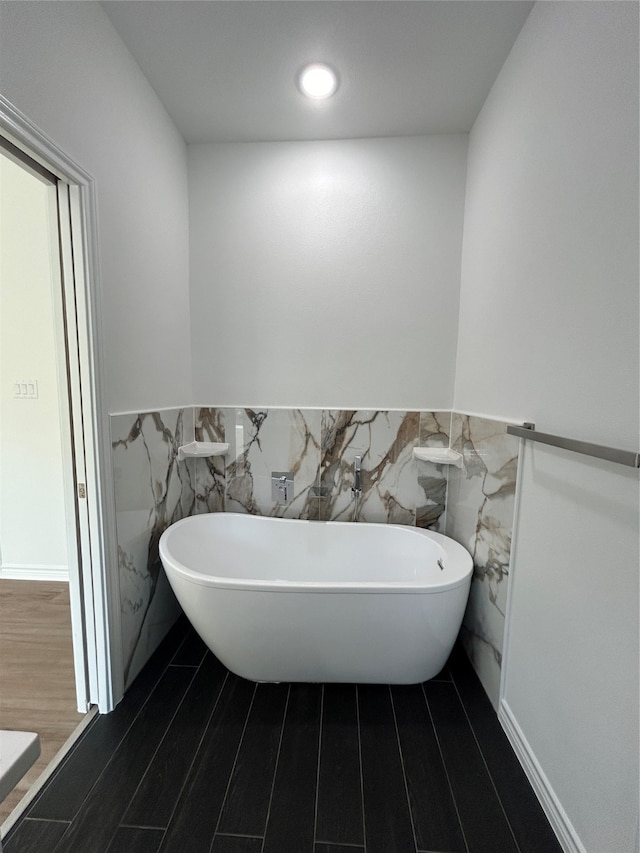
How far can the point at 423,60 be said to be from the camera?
147 cm

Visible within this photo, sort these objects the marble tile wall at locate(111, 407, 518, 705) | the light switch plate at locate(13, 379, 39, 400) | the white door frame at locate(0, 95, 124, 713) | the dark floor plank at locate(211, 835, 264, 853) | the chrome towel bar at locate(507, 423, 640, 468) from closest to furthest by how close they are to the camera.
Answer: the chrome towel bar at locate(507, 423, 640, 468)
the dark floor plank at locate(211, 835, 264, 853)
the white door frame at locate(0, 95, 124, 713)
the marble tile wall at locate(111, 407, 518, 705)
the light switch plate at locate(13, 379, 39, 400)

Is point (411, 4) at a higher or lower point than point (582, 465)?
higher

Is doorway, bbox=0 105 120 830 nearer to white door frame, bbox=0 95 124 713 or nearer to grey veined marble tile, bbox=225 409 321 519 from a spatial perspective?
white door frame, bbox=0 95 124 713

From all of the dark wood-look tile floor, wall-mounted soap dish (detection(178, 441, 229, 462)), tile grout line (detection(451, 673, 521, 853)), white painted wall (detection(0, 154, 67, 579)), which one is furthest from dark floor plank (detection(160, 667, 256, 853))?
white painted wall (detection(0, 154, 67, 579))

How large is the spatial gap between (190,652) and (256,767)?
2.21 feet

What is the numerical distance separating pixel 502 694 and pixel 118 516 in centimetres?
165

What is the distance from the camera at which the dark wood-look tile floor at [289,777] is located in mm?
1025

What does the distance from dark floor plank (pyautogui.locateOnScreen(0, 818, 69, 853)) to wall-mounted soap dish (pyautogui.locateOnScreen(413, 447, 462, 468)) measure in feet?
6.11

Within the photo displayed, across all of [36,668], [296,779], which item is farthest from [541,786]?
[36,668]

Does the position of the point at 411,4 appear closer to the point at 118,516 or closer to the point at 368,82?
the point at 368,82

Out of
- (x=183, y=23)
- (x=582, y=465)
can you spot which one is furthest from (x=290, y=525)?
(x=183, y=23)

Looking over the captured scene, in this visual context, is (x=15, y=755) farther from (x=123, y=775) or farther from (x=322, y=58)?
(x=322, y=58)

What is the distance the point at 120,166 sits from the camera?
1.45 m

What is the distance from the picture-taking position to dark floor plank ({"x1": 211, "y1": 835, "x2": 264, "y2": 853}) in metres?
0.99
